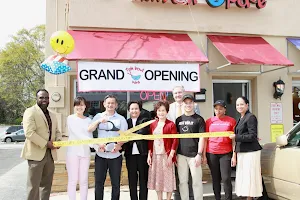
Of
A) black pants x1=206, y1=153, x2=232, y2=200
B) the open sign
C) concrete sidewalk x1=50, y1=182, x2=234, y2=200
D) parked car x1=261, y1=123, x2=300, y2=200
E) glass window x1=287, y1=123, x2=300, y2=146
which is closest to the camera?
parked car x1=261, y1=123, x2=300, y2=200

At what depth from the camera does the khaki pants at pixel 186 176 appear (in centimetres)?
493

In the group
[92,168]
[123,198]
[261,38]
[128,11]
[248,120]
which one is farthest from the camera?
[261,38]

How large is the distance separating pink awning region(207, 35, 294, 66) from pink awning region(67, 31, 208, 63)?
652 millimetres

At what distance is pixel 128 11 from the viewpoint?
300 inches

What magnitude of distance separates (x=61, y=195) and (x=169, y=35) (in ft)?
14.4

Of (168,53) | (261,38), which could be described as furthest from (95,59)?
(261,38)

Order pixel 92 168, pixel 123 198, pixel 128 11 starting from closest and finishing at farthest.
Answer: pixel 123 198
pixel 92 168
pixel 128 11

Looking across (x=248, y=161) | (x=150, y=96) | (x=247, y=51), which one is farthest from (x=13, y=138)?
(x=248, y=161)

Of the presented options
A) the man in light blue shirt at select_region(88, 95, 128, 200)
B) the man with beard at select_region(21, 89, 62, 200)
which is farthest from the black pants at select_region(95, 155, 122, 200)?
the man with beard at select_region(21, 89, 62, 200)

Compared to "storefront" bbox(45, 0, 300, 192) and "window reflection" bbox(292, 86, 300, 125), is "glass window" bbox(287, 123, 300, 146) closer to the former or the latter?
"storefront" bbox(45, 0, 300, 192)

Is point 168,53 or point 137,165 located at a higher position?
point 168,53

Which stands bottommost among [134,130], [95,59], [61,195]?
[61,195]

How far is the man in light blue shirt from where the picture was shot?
4879 mm

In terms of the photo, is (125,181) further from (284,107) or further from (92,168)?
(284,107)
